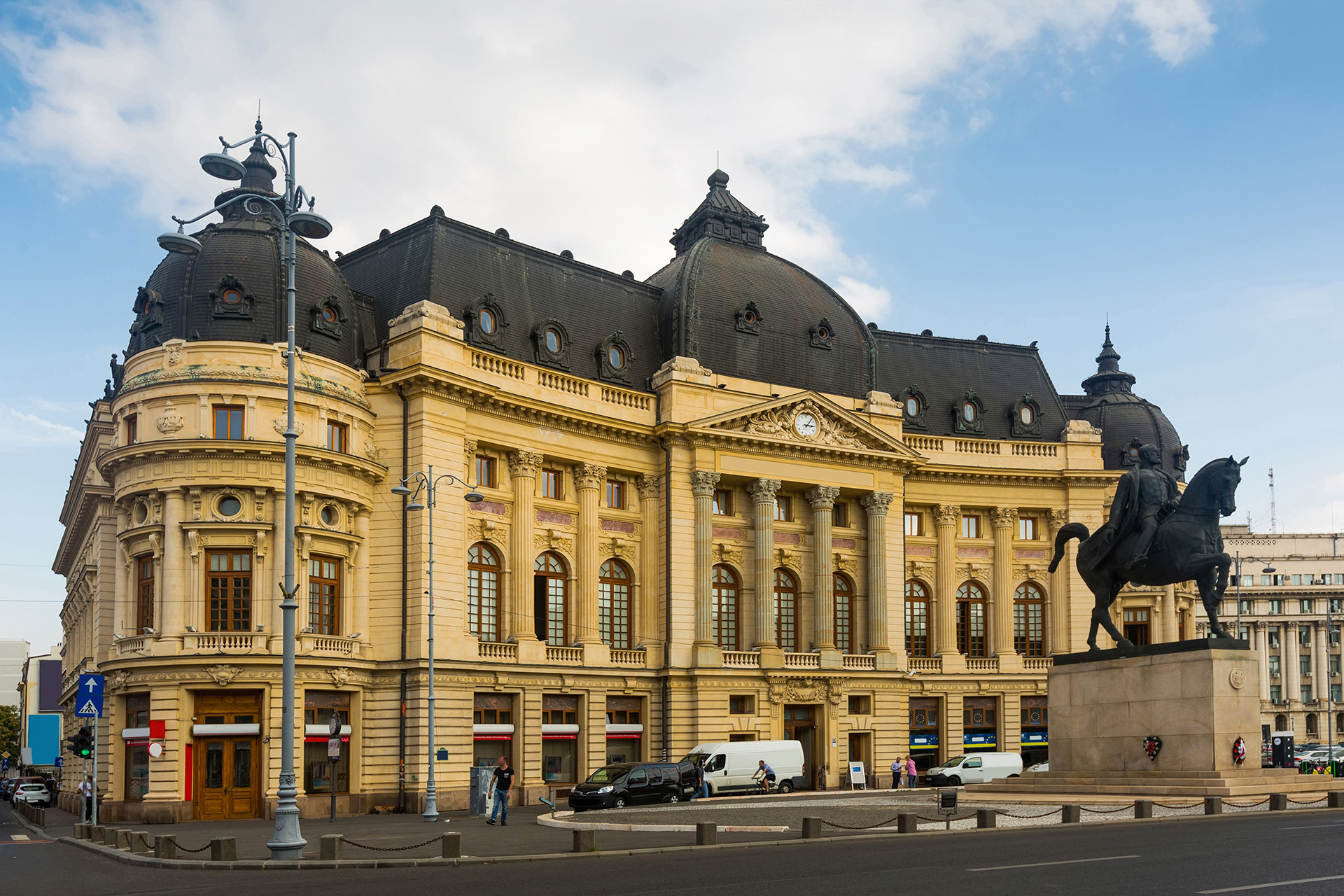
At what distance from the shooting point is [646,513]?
2478 inches

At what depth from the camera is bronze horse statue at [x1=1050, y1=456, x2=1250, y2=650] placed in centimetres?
3819

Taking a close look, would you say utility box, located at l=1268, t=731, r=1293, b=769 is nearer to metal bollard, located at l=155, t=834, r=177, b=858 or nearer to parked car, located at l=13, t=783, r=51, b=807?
metal bollard, located at l=155, t=834, r=177, b=858

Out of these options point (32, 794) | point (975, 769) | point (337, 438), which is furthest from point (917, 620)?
point (32, 794)

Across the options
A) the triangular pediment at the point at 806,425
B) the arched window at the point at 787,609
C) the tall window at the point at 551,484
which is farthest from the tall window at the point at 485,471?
the arched window at the point at 787,609

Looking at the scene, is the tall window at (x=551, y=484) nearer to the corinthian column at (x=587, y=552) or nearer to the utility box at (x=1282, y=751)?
the corinthian column at (x=587, y=552)

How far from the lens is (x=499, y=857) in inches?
1107

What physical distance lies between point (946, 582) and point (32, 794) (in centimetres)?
4958

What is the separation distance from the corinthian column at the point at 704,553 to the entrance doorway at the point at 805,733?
5.90 metres

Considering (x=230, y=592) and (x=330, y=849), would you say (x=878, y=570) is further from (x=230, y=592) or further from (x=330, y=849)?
(x=330, y=849)

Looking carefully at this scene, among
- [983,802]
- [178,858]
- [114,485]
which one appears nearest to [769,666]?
[983,802]

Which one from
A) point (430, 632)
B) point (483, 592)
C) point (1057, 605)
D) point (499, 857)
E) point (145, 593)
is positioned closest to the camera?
point (499, 857)

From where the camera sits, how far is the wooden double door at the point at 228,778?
156ft

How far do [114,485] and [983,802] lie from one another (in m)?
34.8

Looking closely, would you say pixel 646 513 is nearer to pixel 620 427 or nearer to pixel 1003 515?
pixel 620 427
